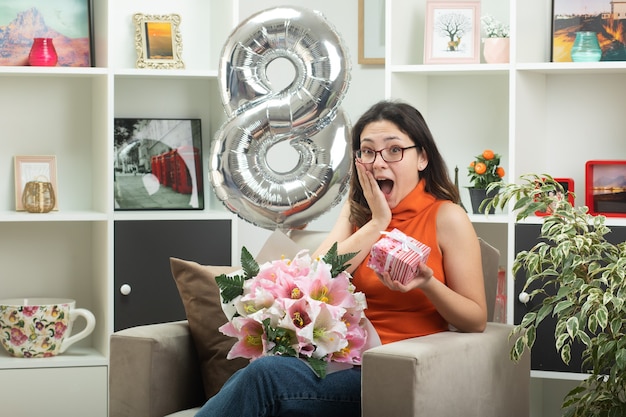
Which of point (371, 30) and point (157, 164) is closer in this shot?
point (157, 164)

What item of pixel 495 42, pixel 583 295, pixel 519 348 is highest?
pixel 495 42

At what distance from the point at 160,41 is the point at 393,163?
120 cm

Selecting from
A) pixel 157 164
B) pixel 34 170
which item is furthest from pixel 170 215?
pixel 34 170

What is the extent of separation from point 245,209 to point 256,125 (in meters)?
0.24

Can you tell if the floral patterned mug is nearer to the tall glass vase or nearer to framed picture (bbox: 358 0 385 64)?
the tall glass vase

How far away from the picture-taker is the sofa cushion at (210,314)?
2434 mm

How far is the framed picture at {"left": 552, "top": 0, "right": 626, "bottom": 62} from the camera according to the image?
3.14 metres

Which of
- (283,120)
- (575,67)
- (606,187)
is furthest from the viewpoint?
(606,187)

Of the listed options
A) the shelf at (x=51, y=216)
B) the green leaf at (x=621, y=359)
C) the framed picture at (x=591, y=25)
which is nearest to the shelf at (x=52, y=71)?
the shelf at (x=51, y=216)

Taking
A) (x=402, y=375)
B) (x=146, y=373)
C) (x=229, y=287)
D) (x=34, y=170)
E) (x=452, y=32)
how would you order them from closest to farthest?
(x=402, y=375) → (x=229, y=287) → (x=146, y=373) → (x=452, y=32) → (x=34, y=170)

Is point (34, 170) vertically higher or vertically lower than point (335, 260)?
higher

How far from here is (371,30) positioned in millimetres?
3707

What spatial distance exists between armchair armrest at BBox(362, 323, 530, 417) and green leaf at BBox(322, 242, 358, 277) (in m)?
0.23

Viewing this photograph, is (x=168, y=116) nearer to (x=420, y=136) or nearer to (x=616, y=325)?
(x=420, y=136)
